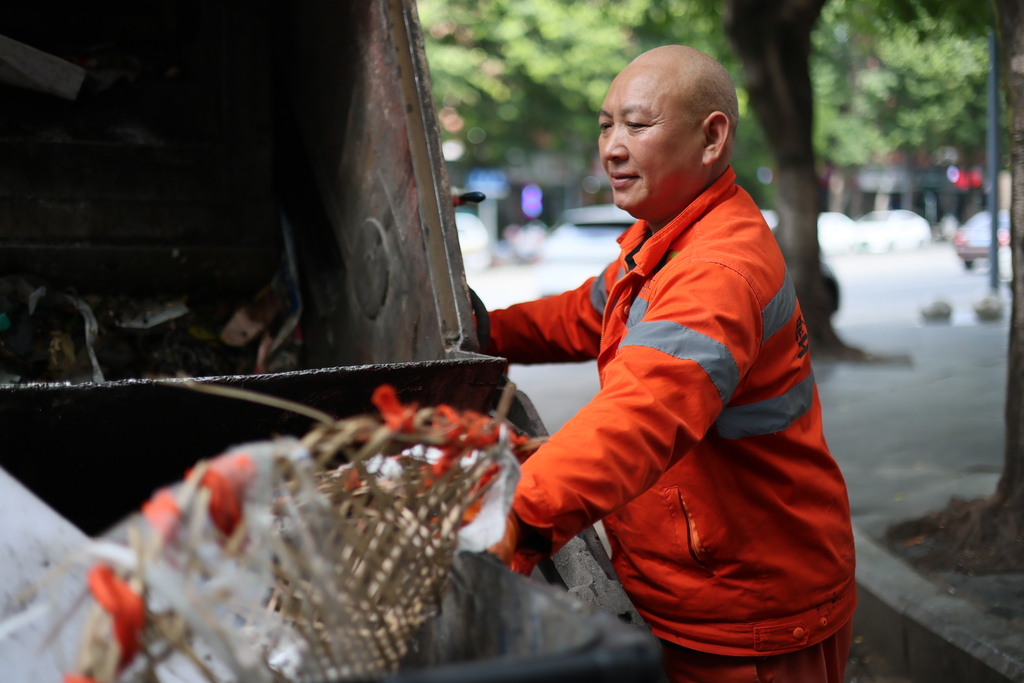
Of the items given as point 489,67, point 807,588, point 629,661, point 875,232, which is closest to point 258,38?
point 807,588

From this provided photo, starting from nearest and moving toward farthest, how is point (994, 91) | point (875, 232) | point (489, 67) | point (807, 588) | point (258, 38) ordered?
point (807, 588) < point (258, 38) < point (994, 91) < point (489, 67) < point (875, 232)

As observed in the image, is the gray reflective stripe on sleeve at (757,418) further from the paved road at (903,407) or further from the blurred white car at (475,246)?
the blurred white car at (475,246)

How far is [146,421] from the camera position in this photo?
67.0 inches

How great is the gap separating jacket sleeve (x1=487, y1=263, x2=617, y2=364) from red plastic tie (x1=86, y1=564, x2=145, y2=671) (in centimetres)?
159

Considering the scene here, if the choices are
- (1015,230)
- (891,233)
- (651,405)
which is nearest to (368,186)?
(651,405)

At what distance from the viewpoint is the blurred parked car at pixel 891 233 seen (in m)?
29.4

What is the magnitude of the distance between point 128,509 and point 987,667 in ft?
7.87

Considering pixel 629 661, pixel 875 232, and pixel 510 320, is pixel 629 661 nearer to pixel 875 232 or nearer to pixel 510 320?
pixel 510 320

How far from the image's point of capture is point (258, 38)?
10.4 feet

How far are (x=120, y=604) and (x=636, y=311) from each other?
3.79 ft

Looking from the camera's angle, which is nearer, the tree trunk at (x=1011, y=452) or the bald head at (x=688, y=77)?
the bald head at (x=688, y=77)

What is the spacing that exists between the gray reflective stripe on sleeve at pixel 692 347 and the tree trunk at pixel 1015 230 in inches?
94.2

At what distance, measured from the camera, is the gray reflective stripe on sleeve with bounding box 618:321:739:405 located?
1.46 m

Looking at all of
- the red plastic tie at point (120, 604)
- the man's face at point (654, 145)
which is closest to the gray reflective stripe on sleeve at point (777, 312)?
the man's face at point (654, 145)
